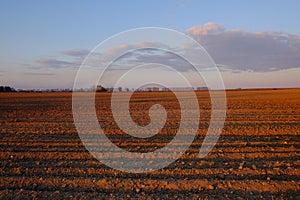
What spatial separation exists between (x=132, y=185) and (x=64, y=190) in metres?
1.15

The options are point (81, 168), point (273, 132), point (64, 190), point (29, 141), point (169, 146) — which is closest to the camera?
point (64, 190)

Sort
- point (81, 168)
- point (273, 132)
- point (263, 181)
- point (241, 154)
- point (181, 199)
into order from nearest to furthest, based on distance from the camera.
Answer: point (181, 199)
point (263, 181)
point (81, 168)
point (241, 154)
point (273, 132)

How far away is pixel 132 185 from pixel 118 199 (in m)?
0.58

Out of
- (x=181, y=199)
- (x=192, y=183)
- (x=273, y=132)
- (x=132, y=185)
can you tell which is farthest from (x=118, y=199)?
(x=273, y=132)

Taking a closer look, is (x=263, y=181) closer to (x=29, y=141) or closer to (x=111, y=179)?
(x=111, y=179)

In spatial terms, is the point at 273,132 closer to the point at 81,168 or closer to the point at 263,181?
the point at 263,181

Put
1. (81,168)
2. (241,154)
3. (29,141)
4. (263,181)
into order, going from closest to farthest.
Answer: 1. (263,181)
2. (81,168)
3. (241,154)
4. (29,141)

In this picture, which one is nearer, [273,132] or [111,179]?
[111,179]

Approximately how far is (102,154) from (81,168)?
1.12m

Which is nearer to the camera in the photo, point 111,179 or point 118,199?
point 118,199

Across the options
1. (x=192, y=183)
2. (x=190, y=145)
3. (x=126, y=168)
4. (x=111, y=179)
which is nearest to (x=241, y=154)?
(x=190, y=145)

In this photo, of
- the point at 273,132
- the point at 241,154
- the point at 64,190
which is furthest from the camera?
the point at 273,132

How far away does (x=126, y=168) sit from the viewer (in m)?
5.94

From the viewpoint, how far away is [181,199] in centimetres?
443
